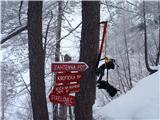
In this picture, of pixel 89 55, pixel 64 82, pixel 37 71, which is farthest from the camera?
pixel 37 71

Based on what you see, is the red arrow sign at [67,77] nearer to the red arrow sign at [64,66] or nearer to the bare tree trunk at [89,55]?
the red arrow sign at [64,66]

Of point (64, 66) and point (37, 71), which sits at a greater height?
point (64, 66)

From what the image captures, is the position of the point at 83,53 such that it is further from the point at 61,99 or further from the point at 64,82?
the point at 61,99

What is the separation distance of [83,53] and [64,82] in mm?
819

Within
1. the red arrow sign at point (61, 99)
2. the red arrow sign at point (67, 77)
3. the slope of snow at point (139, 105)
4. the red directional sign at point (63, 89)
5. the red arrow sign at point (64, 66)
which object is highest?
the red arrow sign at point (64, 66)

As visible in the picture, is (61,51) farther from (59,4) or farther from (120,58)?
(120,58)

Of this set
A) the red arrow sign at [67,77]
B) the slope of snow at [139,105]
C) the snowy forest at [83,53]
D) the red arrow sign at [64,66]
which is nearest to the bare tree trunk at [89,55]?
the snowy forest at [83,53]

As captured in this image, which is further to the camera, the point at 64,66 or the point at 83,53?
the point at 83,53

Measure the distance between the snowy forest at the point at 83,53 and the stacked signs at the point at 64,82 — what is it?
3.4 inches

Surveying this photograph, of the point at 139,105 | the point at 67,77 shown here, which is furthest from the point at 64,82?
the point at 139,105

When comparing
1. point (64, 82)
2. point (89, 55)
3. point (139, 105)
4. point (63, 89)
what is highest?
point (89, 55)

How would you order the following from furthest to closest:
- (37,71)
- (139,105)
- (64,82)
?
(37,71), (139,105), (64,82)

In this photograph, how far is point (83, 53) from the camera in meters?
7.64

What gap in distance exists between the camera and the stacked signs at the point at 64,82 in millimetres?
6996
